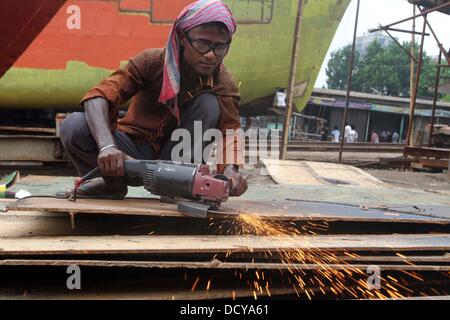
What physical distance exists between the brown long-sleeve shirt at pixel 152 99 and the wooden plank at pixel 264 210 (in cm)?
33

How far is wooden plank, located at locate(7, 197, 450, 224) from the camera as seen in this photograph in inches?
73.7

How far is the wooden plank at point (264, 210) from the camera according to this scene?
1.87 metres

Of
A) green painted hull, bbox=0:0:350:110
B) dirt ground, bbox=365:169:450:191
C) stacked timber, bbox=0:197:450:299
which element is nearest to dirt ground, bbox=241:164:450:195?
dirt ground, bbox=365:169:450:191

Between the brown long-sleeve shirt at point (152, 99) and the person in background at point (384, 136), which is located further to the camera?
the person in background at point (384, 136)

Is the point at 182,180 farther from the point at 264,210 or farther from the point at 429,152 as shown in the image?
the point at 429,152

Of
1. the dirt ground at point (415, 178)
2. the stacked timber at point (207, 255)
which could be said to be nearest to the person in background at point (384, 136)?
the dirt ground at point (415, 178)

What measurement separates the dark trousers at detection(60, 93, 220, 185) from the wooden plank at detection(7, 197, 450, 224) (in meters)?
0.21

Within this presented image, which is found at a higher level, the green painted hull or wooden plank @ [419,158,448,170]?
the green painted hull

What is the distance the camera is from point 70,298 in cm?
172

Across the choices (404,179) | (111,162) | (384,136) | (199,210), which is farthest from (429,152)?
(384,136)

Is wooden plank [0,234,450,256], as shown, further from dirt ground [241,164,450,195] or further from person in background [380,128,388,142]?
person in background [380,128,388,142]

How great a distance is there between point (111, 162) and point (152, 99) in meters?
0.59

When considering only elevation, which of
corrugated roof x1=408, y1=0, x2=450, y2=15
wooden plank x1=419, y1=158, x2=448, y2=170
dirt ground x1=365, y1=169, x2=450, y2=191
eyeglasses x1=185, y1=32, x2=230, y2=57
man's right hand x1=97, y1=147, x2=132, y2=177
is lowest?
dirt ground x1=365, y1=169, x2=450, y2=191

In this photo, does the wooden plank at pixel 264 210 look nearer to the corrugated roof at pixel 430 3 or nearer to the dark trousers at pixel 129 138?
the dark trousers at pixel 129 138
